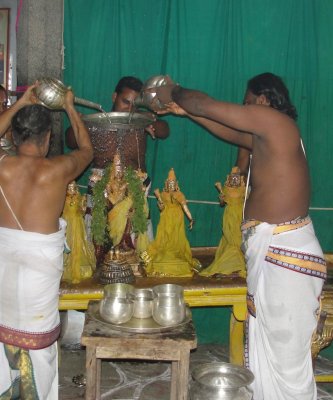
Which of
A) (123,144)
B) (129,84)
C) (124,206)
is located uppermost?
(129,84)

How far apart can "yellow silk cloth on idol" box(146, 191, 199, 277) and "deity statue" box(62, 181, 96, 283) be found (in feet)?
1.54

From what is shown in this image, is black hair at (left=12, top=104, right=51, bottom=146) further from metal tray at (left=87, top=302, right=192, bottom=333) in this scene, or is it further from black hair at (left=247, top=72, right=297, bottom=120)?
black hair at (left=247, top=72, right=297, bottom=120)

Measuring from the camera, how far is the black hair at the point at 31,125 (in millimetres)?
3469

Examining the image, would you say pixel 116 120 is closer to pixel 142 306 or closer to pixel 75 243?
pixel 75 243

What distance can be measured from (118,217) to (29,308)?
3.53 ft

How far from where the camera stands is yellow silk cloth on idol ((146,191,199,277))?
4.58 m

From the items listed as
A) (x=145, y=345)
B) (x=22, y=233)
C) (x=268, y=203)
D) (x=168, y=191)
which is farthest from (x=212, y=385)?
(x=168, y=191)

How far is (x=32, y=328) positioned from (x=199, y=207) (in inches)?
87.6

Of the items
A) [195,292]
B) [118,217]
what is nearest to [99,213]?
[118,217]

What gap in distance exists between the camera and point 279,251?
3648 mm

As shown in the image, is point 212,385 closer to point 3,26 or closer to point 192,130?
point 192,130

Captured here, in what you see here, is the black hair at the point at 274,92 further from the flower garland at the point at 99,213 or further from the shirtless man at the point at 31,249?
the flower garland at the point at 99,213

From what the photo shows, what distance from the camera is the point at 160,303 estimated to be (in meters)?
3.57

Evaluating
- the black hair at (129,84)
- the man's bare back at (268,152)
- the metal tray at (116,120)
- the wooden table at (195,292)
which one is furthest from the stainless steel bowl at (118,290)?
the black hair at (129,84)
